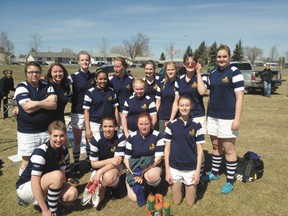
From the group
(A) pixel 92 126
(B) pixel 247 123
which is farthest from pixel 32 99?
(B) pixel 247 123

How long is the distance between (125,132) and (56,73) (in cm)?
153

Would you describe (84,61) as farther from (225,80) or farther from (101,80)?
(225,80)

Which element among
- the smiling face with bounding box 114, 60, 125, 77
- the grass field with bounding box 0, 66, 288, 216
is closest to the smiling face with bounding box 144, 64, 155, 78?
the smiling face with bounding box 114, 60, 125, 77

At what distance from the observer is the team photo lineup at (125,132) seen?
363 cm

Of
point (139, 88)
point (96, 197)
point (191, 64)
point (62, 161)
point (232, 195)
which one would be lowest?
point (232, 195)

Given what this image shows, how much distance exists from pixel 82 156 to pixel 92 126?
1.71 metres

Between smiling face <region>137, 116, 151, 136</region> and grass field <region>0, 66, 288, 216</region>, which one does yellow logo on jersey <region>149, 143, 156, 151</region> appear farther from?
grass field <region>0, 66, 288, 216</region>

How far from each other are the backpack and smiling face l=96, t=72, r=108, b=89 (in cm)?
290

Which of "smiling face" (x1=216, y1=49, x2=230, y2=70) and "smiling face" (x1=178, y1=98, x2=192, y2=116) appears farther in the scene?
"smiling face" (x1=216, y1=49, x2=230, y2=70)

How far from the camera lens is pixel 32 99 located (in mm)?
3752

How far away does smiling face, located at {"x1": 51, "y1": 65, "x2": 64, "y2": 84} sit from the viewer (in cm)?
430

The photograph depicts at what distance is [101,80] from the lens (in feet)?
14.8

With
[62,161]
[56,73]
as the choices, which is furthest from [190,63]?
[62,161]

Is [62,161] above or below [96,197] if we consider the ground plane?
above
